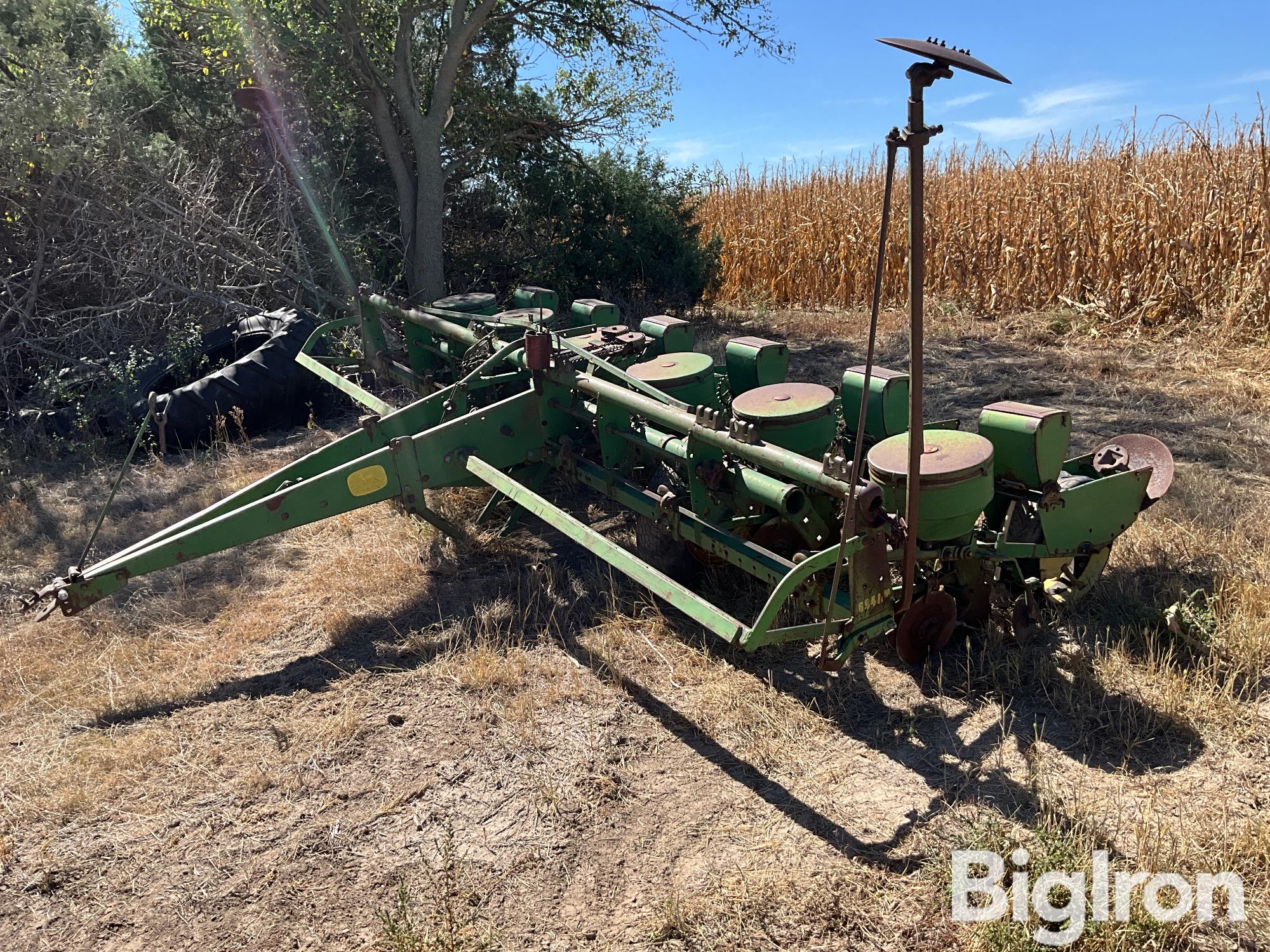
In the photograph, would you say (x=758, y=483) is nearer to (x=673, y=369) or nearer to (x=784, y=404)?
(x=784, y=404)

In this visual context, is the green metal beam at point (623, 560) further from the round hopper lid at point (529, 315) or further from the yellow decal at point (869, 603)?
the round hopper lid at point (529, 315)

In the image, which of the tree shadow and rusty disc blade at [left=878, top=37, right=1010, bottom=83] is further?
the tree shadow

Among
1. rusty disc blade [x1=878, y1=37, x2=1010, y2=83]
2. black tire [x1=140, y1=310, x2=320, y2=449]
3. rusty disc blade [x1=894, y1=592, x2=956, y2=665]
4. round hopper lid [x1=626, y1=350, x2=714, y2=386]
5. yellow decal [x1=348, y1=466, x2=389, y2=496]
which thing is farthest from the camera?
black tire [x1=140, y1=310, x2=320, y2=449]

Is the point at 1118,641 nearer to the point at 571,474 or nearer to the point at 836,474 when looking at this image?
the point at 836,474

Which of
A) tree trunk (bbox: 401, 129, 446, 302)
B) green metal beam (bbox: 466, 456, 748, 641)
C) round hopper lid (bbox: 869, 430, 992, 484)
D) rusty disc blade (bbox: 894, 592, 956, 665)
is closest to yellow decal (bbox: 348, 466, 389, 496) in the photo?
green metal beam (bbox: 466, 456, 748, 641)

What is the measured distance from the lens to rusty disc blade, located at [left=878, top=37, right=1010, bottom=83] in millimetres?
2020

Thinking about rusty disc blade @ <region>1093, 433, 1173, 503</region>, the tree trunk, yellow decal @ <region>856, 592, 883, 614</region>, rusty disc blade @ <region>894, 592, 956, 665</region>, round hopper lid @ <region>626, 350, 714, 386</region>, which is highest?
the tree trunk

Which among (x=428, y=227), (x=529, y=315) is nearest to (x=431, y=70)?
(x=428, y=227)

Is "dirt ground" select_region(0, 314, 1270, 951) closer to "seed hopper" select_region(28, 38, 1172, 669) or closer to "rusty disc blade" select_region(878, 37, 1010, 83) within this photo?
"seed hopper" select_region(28, 38, 1172, 669)

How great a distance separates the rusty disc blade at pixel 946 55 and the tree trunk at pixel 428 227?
7.75 m

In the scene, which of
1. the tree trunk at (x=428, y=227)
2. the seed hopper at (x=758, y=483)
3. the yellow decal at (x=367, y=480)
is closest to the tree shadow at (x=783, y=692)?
the seed hopper at (x=758, y=483)

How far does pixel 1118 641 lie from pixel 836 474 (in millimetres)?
1609

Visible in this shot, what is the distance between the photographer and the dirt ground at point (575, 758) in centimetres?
265

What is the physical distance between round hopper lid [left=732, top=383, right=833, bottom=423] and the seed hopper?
1 centimetres
